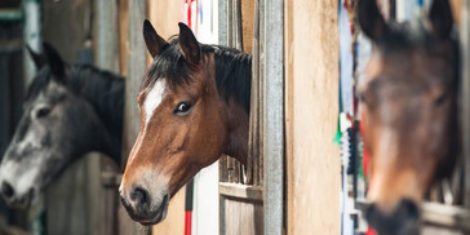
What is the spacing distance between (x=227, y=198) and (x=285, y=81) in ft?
2.79

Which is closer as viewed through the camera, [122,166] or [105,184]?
[122,166]

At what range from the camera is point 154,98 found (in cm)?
314

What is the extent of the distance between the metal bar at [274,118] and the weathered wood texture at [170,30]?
47.0 inches

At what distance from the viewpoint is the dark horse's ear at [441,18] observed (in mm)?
1732

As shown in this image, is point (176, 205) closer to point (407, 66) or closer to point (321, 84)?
point (321, 84)

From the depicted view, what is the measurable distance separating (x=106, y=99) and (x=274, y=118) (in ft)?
7.43

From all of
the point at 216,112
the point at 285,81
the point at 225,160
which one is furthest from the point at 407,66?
the point at 225,160

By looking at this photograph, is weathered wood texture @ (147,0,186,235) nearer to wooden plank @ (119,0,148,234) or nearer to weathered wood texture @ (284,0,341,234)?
wooden plank @ (119,0,148,234)

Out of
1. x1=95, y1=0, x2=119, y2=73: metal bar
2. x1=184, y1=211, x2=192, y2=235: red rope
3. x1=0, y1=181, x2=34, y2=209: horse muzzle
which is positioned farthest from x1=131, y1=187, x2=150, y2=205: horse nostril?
x1=0, y1=181, x2=34, y2=209: horse muzzle

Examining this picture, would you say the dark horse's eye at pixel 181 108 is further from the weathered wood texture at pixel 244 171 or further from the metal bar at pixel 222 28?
the metal bar at pixel 222 28

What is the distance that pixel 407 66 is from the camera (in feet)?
5.95

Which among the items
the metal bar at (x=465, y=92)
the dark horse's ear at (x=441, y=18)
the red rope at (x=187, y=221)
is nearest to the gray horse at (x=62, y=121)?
the red rope at (x=187, y=221)

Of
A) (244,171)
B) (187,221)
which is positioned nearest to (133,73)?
(187,221)

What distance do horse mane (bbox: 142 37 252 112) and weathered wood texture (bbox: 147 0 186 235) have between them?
37.4 inches
